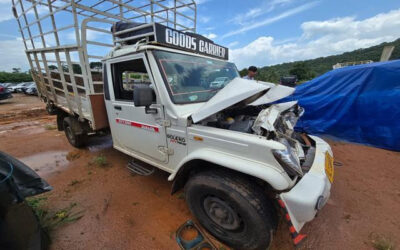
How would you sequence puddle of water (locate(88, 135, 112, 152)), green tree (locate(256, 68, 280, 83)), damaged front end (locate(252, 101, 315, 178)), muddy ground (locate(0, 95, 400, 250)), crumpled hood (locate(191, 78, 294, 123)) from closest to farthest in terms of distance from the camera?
damaged front end (locate(252, 101, 315, 178)) → crumpled hood (locate(191, 78, 294, 123)) → muddy ground (locate(0, 95, 400, 250)) → puddle of water (locate(88, 135, 112, 152)) → green tree (locate(256, 68, 280, 83))

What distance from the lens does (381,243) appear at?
5.76 feet

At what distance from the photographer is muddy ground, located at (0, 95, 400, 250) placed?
6.11 feet

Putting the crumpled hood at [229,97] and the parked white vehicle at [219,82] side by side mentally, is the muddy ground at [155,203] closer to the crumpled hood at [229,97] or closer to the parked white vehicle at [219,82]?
the crumpled hood at [229,97]

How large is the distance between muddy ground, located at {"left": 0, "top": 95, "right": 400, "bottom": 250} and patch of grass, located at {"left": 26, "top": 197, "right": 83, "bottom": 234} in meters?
0.07

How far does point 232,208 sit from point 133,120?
5.74 ft

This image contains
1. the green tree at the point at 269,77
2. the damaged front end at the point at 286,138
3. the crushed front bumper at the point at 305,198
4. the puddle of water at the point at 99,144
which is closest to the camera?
the crushed front bumper at the point at 305,198

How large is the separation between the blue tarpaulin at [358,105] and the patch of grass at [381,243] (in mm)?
3240

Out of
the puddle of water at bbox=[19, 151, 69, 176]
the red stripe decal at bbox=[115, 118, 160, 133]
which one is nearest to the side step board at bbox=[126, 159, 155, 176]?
the red stripe decal at bbox=[115, 118, 160, 133]

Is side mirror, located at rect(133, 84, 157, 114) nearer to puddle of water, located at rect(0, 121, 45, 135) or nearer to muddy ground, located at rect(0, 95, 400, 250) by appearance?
muddy ground, located at rect(0, 95, 400, 250)

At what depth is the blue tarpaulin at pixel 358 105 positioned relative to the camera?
3875 mm

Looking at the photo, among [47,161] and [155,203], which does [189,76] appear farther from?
[47,161]

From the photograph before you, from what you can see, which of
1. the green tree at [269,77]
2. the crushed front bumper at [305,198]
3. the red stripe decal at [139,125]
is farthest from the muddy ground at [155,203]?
the green tree at [269,77]

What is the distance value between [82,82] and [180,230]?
2.91 metres

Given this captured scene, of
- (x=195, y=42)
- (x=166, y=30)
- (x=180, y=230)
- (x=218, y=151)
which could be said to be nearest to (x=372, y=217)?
(x=218, y=151)
